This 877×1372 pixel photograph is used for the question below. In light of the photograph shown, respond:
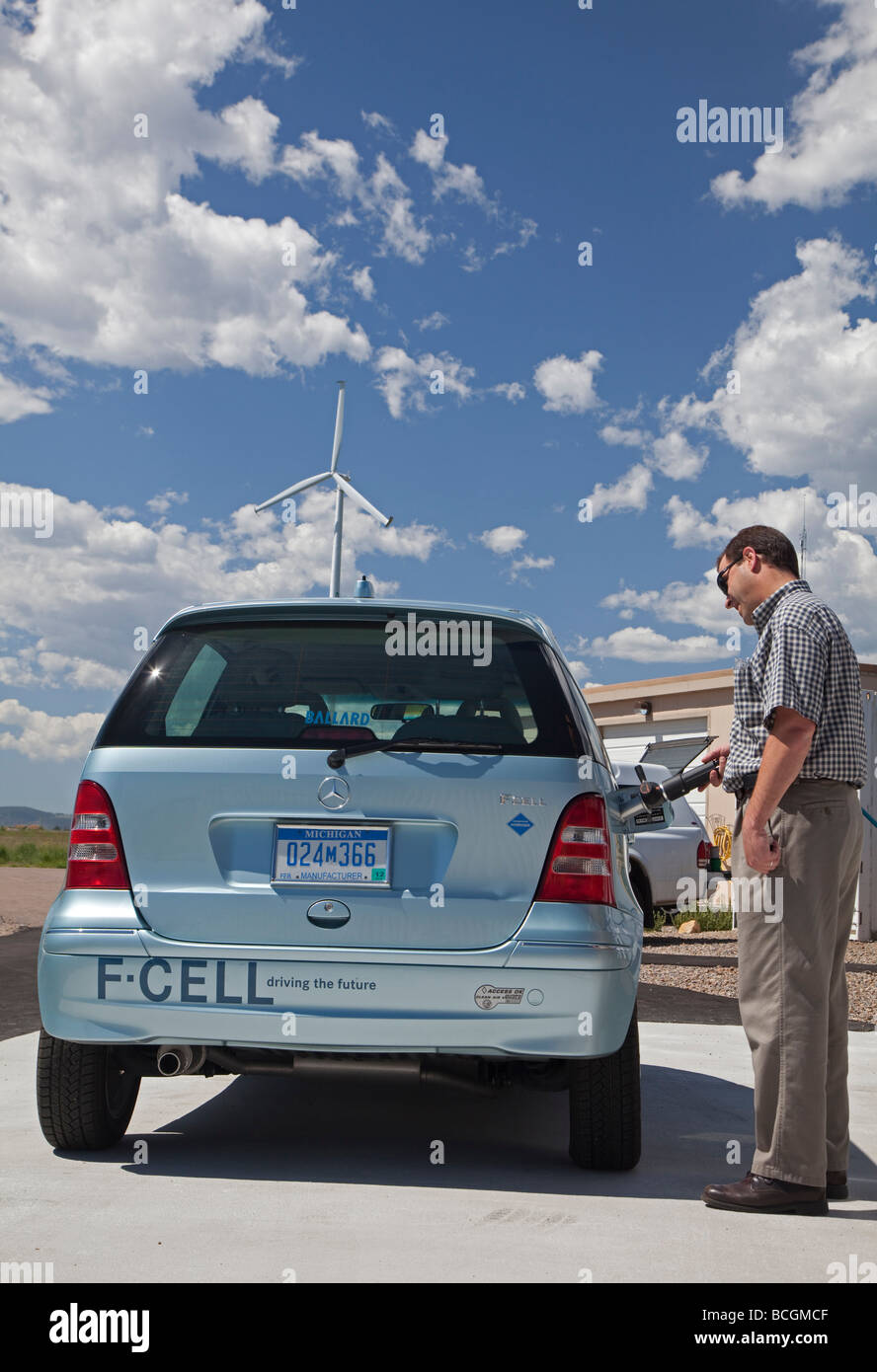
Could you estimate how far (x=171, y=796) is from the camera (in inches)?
149

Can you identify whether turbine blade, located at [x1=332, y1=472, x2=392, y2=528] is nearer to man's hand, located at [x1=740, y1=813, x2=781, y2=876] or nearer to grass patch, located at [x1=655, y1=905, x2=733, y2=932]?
grass patch, located at [x1=655, y1=905, x2=733, y2=932]

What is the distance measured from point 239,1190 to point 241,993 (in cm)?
57

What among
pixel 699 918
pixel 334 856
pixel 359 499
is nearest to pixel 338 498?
pixel 359 499

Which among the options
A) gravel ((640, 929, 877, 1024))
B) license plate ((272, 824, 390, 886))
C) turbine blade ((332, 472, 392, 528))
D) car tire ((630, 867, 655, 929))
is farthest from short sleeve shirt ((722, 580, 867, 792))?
turbine blade ((332, 472, 392, 528))

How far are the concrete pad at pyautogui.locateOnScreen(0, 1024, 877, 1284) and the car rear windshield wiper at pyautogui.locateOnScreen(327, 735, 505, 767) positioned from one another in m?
0.98

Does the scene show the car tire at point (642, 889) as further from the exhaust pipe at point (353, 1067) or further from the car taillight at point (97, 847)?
the car taillight at point (97, 847)

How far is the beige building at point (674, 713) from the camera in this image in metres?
20.3

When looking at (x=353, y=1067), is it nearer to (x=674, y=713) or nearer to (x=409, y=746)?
(x=409, y=746)

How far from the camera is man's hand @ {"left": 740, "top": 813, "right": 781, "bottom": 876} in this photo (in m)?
3.74

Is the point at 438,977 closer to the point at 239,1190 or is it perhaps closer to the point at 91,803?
the point at 239,1190

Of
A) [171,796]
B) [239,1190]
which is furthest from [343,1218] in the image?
[171,796]

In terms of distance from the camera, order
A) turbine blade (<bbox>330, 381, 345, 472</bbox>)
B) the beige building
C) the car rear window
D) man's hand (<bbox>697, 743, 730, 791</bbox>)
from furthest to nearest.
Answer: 1. turbine blade (<bbox>330, 381, 345, 472</bbox>)
2. the beige building
3. man's hand (<bbox>697, 743, 730, 791</bbox>)
4. the car rear window

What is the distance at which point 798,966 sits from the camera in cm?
373

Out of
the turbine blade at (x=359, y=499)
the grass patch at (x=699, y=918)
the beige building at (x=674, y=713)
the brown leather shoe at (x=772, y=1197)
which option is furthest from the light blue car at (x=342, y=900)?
the turbine blade at (x=359, y=499)
